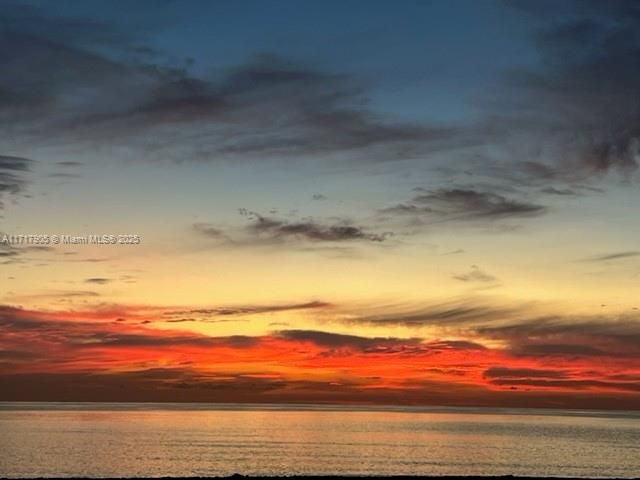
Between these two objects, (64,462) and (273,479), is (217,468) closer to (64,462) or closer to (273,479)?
(64,462)

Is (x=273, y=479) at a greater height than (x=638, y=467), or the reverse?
(x=273, y=479)

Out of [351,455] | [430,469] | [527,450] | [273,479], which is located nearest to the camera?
[273,479]

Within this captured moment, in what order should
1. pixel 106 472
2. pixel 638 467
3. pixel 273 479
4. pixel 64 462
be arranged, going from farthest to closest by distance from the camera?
pixel 638 467
pixel 64 462
pixel 106 472
pixel 273 479

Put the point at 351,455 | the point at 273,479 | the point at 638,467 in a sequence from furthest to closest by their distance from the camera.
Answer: the point at 351,455 < the point at 638,467 < the point at 273,479

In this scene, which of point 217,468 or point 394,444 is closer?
point 217,468

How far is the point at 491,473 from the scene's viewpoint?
93.8 metres

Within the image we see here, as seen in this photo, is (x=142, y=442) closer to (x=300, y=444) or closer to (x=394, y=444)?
(x=300, y=444)

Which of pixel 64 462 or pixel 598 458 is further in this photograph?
pixel 598 458

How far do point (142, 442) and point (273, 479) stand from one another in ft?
334

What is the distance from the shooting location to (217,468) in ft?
309

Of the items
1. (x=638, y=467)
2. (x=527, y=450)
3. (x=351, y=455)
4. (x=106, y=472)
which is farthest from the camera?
(x=527, y=450)

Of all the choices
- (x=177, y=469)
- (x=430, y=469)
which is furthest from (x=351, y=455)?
(x=177, y=469)

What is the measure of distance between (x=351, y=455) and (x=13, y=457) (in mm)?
45023

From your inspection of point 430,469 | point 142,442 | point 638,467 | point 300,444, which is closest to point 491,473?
point 430,469
